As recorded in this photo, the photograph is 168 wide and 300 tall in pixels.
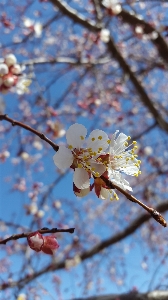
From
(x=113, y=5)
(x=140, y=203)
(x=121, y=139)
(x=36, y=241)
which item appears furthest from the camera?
(x=113, y=5)

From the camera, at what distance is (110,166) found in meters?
0.96

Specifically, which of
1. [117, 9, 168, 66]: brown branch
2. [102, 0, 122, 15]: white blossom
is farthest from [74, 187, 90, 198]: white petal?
[117, 9, 168, 66]: brown branch

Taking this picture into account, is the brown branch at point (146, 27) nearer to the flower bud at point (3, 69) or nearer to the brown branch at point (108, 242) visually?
the brown branch at point (108, 242)

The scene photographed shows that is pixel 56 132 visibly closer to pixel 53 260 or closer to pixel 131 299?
pixel 131 299

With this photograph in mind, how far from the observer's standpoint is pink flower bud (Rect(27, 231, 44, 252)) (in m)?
0.86

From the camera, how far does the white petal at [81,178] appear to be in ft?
2.88

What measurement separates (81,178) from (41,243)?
21cm

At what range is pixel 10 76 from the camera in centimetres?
169

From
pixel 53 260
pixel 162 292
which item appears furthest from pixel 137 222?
pixel 53 260

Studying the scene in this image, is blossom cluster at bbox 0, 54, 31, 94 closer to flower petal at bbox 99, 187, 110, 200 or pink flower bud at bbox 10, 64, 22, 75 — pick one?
pink flower bud at bbox 10, 64, 22, 75

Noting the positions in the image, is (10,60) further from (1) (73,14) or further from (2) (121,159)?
(1) (73,14)

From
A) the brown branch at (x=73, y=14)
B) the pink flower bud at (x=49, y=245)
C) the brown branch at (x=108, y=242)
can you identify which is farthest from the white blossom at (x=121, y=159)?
the brown branch at (x=108, y=242)

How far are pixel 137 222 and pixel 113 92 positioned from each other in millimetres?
2044

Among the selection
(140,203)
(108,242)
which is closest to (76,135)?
(140,203)
